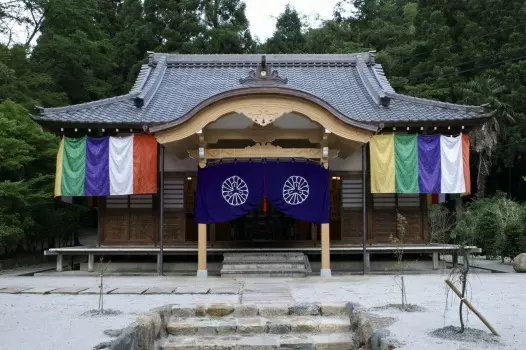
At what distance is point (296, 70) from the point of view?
19.7 meters

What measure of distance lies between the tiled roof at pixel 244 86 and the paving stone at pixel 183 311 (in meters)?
5.53

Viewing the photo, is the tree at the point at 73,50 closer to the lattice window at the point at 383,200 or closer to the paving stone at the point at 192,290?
the lattice window at the point at 383,200

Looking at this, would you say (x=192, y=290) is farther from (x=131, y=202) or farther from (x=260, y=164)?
(x=131, y=202)

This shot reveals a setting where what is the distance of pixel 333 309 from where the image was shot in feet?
27.1

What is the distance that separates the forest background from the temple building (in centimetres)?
327

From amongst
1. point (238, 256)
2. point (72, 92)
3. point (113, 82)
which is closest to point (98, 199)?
point (238, 256)

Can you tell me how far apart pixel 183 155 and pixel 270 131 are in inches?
106

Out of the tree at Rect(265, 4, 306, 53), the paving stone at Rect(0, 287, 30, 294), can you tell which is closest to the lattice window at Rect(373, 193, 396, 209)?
the paving stone at Rect(0, 287, 30, 294)

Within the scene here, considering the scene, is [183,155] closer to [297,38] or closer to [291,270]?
[291,270]

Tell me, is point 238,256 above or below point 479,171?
below

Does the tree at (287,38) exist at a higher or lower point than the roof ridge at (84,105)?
higher

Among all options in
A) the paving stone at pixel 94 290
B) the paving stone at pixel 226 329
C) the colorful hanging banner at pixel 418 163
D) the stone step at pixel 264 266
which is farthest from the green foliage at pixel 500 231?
the paving stone at pixel 94 290

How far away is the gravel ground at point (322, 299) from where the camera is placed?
6059 millimetres

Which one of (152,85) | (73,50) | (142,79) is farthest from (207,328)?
(73,50)
